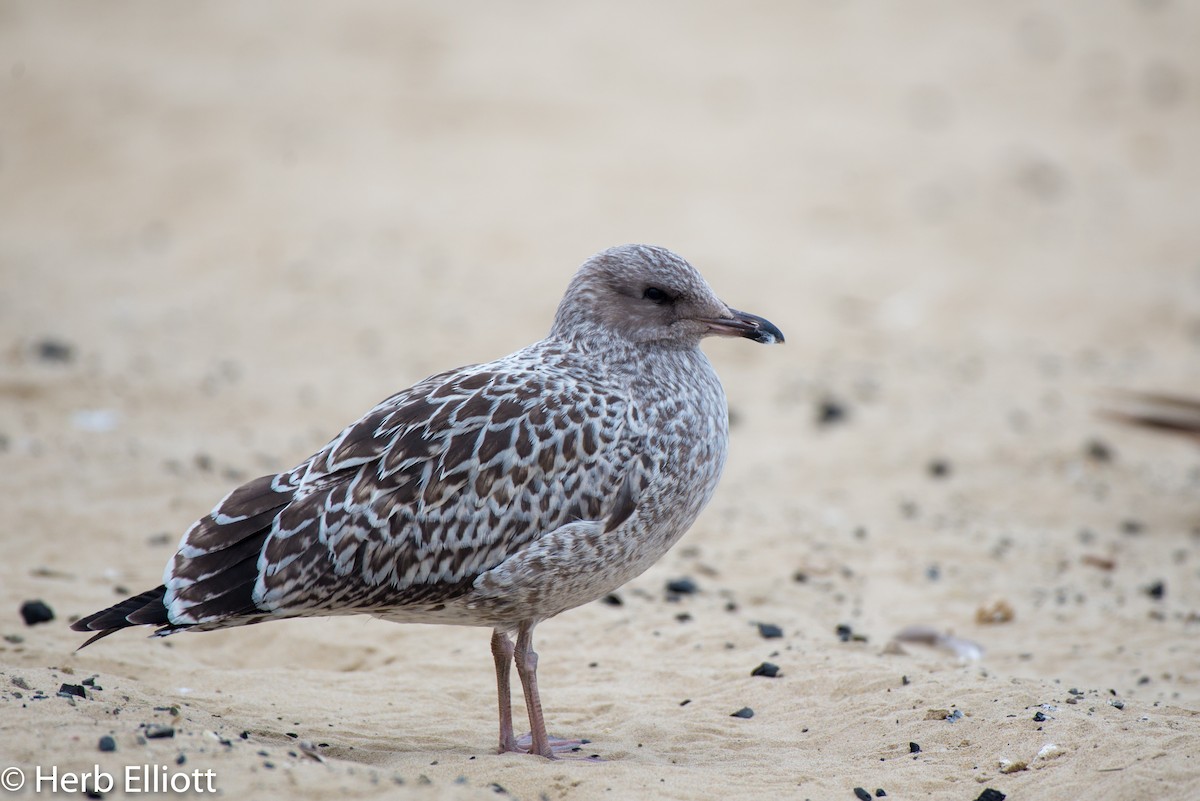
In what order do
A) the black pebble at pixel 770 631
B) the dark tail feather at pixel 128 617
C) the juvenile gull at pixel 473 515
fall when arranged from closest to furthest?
the dark tail feather at pixel 128 617, the juvenile gull at pixel 473 515, the black pebble at pixel 770 631

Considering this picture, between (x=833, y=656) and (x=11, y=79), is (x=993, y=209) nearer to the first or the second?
(x=833, y=656)

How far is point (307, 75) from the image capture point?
19.3 m

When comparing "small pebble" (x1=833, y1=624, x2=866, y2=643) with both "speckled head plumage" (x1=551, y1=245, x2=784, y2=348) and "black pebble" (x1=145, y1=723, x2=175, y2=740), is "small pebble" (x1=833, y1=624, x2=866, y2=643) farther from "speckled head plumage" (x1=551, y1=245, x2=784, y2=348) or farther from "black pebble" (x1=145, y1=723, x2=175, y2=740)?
"black pebble" (x1=145, y1=723, x2=175, y2=740)

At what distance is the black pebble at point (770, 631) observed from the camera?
6266mm

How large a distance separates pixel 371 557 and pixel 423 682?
4.52 ft

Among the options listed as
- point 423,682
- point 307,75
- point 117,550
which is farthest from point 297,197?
point 423,682

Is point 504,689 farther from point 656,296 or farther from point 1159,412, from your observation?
point 1159,412

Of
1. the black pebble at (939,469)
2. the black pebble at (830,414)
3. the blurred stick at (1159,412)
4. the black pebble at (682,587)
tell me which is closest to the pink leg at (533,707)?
the black pebble at (682,587)

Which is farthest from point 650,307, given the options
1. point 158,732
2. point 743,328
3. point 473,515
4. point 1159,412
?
point 1159,412

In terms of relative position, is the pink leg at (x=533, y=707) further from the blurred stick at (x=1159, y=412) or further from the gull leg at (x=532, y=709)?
the blurred stick at (x=1159, y=412)

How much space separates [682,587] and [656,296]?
2.14m

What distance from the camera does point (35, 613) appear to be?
610cm

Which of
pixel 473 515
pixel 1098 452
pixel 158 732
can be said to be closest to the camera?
pixel 158 732

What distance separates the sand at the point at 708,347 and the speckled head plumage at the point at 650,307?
1.60 meters
